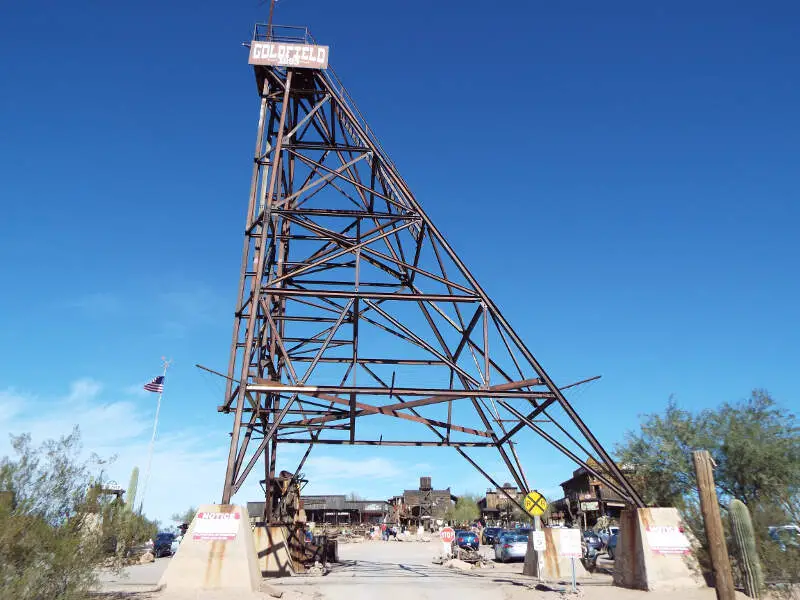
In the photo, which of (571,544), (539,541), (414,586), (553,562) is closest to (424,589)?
(414,586)

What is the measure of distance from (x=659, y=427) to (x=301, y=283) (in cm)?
1565

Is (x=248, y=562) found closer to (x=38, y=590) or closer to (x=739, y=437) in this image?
(x=38, y=590)

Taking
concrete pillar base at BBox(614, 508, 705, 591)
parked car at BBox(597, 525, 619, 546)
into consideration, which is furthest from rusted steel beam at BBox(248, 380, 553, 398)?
parked car at BBox(597, 525, 619, 546)

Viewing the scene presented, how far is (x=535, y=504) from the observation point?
45.9 feet

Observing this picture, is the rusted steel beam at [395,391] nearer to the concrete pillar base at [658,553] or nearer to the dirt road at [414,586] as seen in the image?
the concrete pillar base at [658,553]

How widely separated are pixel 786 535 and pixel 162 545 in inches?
1395

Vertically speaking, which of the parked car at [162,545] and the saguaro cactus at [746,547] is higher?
the saguaro cactus at [746,547]

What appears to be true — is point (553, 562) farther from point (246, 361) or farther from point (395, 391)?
point (246, 361)

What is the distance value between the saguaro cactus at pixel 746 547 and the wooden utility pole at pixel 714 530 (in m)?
3.65

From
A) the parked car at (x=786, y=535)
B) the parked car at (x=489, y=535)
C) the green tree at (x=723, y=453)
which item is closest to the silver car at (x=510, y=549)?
Answer: the green tree at (x=723, y=453)

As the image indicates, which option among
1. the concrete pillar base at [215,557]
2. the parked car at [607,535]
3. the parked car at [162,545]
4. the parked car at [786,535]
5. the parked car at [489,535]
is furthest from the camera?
the parked car at [489,535]

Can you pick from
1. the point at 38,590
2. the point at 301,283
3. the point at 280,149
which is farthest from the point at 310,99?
the point at 38,590

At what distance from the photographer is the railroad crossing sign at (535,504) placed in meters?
13.9

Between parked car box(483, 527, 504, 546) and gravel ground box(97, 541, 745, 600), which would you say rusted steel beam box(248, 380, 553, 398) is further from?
parked car box(483, 527, 504, 546)
